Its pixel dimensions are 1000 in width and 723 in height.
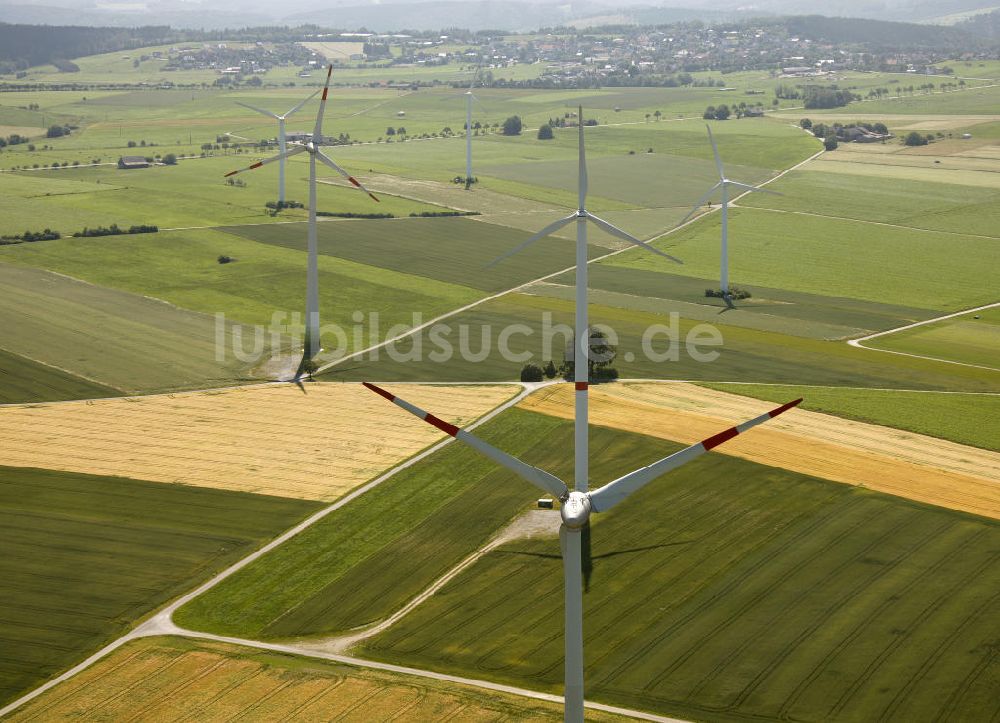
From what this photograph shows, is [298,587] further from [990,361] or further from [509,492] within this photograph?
[990,361]

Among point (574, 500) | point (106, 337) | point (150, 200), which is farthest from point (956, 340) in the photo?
point (150, 200)

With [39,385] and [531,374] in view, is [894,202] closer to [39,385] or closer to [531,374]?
[531,374]

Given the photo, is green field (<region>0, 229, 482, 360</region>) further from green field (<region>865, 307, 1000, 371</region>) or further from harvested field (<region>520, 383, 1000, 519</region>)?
green field (<region>865, 307, 1000, 371</region>)

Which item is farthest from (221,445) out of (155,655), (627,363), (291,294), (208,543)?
(291,294)

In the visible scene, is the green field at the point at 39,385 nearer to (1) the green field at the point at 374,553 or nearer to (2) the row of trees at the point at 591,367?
(1) the green field at the point at 374,553

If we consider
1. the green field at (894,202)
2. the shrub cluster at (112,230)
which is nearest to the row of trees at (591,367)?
the shrub cluster at (112,230)

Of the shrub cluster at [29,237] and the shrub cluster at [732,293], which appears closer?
the shrub cluster at [732,293]

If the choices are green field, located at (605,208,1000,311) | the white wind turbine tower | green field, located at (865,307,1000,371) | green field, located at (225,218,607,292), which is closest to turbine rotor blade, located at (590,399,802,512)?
the white wind turbine tower
